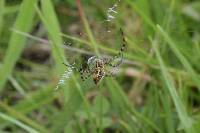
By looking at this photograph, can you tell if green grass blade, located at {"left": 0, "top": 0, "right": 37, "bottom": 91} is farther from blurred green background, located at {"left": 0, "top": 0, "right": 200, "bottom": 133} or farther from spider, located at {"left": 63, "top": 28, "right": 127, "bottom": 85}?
spider, located at {"left": 63, "top": 28, "right": 127, "bottom": 85}

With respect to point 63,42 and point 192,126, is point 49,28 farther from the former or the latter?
point 192,126

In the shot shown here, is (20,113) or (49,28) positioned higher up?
(49,28)

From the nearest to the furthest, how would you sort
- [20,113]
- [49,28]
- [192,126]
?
[192,126]
[49,28]
[20,113]

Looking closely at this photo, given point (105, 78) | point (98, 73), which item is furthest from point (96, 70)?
point (105, 78)

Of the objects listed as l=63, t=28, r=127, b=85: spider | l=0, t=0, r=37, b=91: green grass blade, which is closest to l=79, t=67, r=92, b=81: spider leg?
l=63, t=28, r=127, b=85: spider

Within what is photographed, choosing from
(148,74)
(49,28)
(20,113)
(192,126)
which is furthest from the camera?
(148,74)

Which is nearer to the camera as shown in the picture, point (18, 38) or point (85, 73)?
point (85, 73)

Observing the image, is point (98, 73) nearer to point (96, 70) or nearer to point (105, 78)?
point (96, 70)

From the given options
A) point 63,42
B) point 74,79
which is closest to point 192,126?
point 74,79
